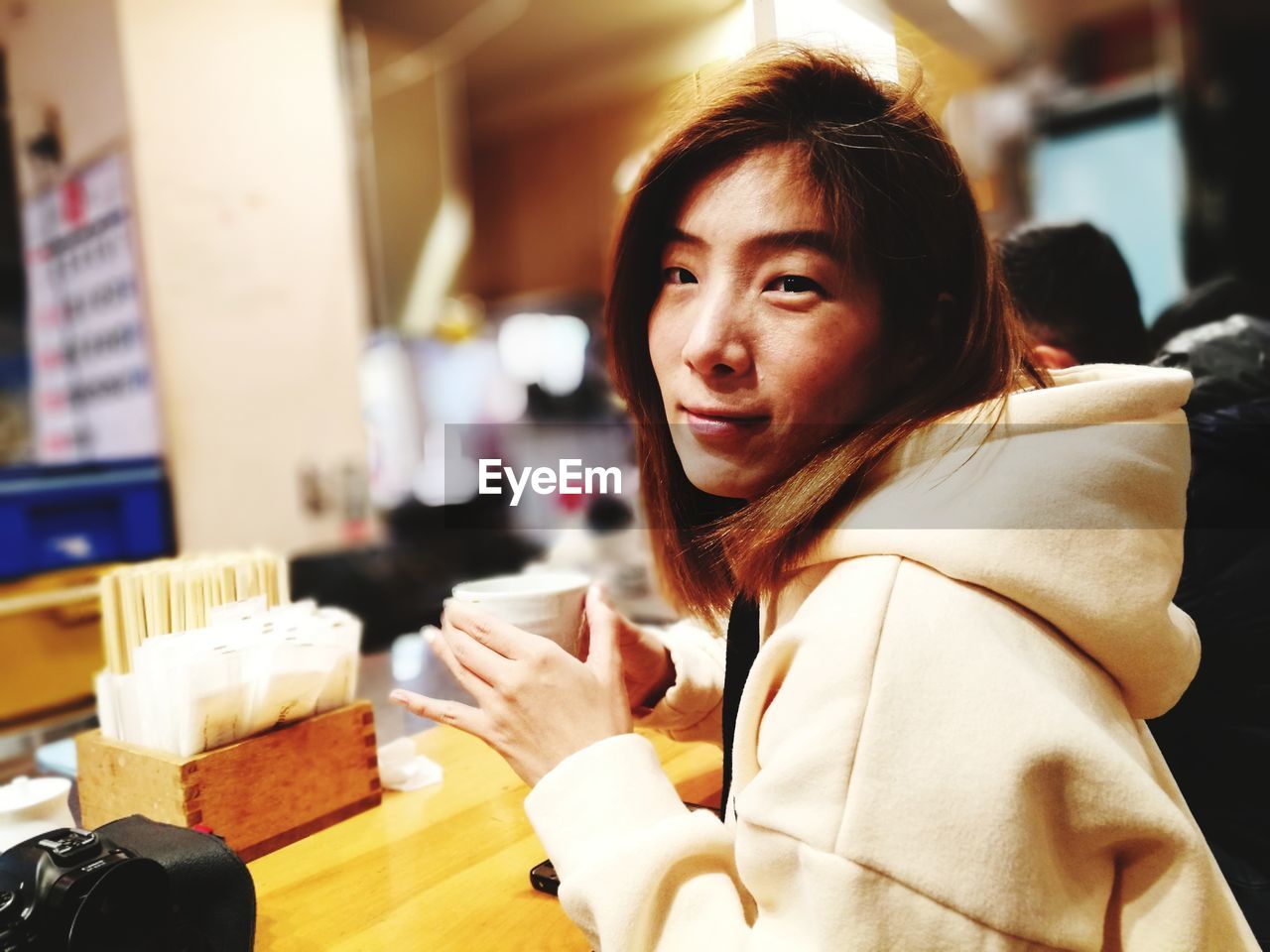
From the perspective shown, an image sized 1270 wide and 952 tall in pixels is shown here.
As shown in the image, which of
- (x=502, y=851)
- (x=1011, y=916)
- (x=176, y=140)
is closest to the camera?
(x=1011, y=916)

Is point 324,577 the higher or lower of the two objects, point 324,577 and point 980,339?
the lower

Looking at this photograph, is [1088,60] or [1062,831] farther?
[1088,60]

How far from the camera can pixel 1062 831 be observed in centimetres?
62

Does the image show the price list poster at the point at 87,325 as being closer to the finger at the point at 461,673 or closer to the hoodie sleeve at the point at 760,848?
the finger at the point at 461,673

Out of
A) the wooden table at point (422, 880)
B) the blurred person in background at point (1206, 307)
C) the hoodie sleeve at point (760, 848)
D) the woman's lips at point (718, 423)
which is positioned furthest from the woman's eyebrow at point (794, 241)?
the blurred person in background at point (1206, 307)

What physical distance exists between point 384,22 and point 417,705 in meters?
4.43

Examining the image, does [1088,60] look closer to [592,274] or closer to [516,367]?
[592,274]

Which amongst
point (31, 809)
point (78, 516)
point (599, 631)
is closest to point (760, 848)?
point (599, 631)

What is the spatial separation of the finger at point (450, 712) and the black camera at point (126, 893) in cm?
18

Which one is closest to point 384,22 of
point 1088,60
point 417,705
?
point 1088,60

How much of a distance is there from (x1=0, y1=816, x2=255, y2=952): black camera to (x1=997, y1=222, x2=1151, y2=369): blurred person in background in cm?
135

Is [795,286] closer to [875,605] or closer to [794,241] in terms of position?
[794,241]

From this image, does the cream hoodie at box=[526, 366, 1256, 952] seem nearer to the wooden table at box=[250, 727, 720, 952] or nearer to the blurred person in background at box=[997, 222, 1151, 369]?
the wooden table at box=[250, 727, 720, 952]

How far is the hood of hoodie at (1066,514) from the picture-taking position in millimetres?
630
